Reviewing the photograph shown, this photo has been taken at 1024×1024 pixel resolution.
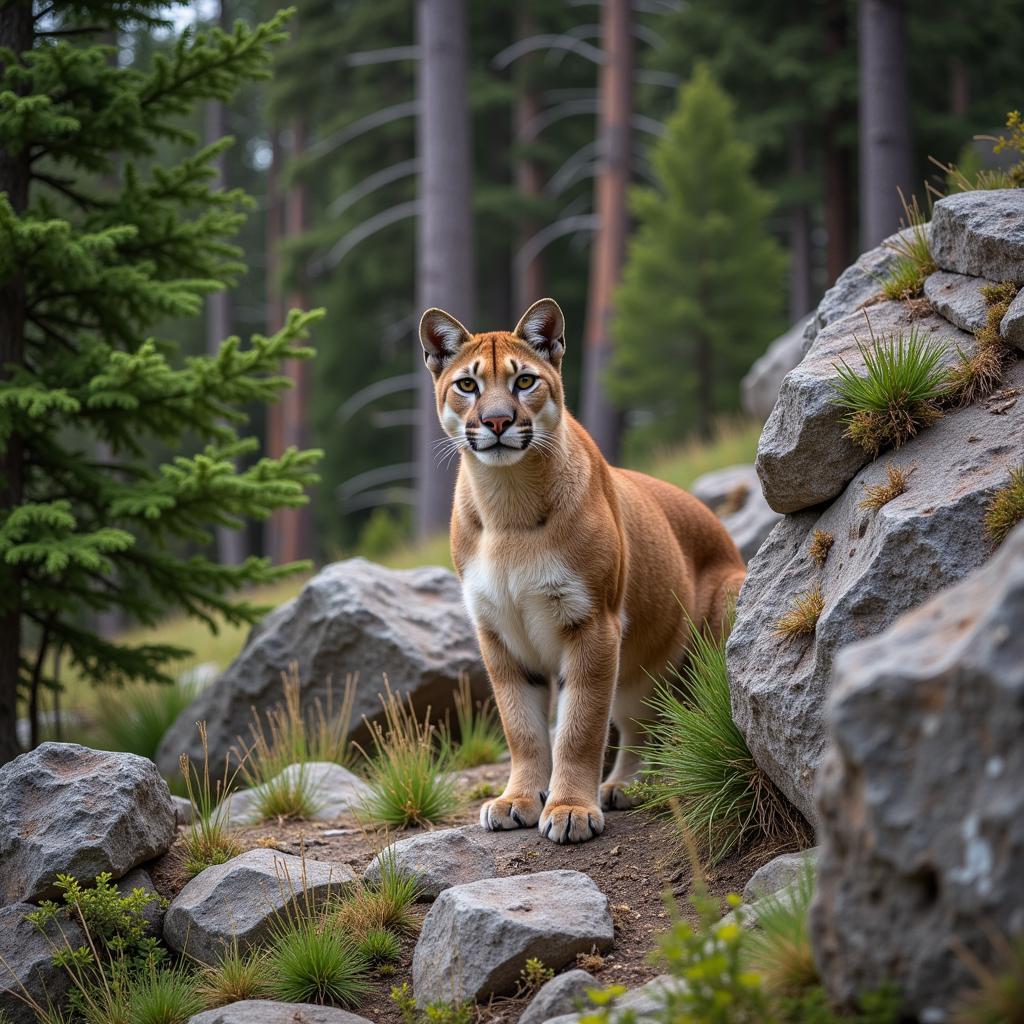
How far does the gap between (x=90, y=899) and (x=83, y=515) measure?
4205 mm

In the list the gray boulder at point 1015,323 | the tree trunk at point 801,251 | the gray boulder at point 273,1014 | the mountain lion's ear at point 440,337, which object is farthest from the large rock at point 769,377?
the gray boulder at point 273,1014

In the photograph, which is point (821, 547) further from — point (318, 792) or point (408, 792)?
point (318, 792)

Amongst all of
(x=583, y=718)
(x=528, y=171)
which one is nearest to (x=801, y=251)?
(x=528, y=171)

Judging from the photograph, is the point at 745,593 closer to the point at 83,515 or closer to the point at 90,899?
the point at 90,899

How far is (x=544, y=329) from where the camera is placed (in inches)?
219

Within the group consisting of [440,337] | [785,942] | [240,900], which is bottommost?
[240,900]

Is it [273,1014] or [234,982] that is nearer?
[273,1014]

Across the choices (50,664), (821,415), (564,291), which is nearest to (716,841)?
(821,415)

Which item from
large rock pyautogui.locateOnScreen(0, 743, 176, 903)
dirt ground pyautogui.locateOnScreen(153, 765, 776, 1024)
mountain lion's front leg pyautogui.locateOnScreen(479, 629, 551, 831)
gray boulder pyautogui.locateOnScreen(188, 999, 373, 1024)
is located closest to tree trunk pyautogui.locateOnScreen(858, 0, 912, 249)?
mountain lion's front leg pyautogui.locateOnScreen(479, 629, 551, 831)

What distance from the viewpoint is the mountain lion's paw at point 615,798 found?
534 cm

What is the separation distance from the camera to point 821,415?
14.5 feet

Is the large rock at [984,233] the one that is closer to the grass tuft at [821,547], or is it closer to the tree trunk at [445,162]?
the grass tuft at [821,547]

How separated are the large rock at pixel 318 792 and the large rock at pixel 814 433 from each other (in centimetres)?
281

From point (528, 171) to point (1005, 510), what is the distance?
21.1 meters
